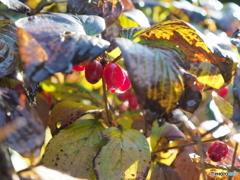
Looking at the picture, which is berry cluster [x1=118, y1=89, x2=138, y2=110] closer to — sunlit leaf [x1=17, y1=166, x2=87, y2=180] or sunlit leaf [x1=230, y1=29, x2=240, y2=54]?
sunlit leaf [x1=230, y1=29, x2=240, y2=54]

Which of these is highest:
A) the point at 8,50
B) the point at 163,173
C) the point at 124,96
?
the point at 8,50

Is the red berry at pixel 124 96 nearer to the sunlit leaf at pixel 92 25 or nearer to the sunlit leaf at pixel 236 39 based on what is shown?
the sunlit leaf at pixel 236 39

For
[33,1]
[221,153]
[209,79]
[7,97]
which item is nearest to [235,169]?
[221,153]

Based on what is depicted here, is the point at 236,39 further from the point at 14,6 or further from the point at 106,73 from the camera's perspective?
the point at 14,6

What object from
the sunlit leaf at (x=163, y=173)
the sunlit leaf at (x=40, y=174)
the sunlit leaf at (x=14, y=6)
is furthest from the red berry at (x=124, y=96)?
the sunlit leaf at (x=40, y=174)

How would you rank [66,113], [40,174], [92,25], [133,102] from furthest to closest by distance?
1. [133,102]
2. [66,113]
3. [92,25]
4. [40,174]

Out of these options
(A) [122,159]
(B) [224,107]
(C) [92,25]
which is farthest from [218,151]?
(C) [92,25]

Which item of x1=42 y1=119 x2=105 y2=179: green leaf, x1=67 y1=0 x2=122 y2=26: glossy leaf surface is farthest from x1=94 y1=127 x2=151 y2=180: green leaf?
x1=67 y1=0 x2=122 y2=26: glossy leaf surface

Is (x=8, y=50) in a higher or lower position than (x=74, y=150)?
higher
